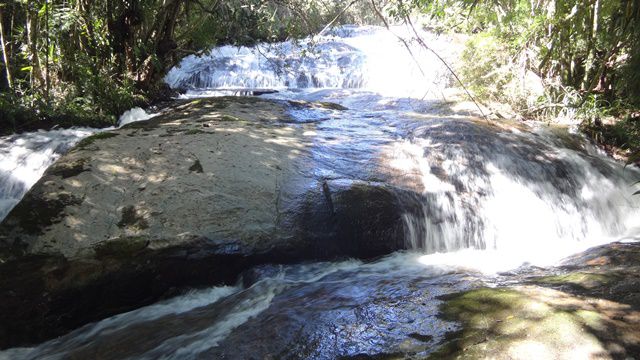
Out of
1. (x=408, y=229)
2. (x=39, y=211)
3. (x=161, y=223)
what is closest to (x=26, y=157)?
(x=39, y=211)

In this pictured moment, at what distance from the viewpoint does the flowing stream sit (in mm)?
2686

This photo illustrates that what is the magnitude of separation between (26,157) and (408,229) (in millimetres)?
4719

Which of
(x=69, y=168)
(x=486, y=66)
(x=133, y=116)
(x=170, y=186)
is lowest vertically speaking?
(x=170, y=186)

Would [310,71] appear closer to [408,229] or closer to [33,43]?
[33,43]

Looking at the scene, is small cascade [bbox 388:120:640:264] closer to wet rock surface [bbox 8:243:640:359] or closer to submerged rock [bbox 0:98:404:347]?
submerged rock [bbox 0:98:404:347]

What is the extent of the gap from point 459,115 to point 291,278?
5.02 m

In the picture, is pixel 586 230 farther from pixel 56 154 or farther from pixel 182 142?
pixel 56 154

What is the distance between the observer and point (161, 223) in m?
3.62

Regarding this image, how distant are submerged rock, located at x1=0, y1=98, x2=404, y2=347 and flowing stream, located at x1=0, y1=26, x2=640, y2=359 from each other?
17 cm

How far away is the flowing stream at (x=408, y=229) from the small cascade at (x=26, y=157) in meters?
0.02

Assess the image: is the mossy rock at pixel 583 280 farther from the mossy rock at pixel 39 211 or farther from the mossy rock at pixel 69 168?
the mossy rock at pixel 69 168

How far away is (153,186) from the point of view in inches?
154

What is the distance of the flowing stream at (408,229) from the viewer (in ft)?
8.81

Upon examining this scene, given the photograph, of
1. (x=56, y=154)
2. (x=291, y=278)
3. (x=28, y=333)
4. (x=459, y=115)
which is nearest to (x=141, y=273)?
(x=28, y=333)
